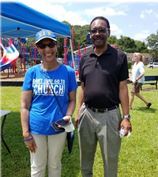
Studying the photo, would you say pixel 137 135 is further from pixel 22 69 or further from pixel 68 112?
pixel 22 69

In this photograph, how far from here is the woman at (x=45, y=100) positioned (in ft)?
10.4

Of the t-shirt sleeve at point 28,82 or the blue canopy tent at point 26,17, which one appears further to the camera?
the blue canopy tent at point 26,17

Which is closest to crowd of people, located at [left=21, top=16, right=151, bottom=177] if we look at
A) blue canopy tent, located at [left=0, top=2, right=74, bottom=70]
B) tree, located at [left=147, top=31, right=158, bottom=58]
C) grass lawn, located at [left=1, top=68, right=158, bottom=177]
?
grass lawn, located at [left=1, top=68, right=158, bottom=177]

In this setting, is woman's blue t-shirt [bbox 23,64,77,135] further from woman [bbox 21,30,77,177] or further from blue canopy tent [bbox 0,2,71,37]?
blue canopy tent [bbox 0,2,71,37]

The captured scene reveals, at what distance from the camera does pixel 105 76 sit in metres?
3.22

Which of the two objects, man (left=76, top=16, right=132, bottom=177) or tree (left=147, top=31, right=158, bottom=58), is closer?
man (left=76, top=16, right=132, bottom=177)

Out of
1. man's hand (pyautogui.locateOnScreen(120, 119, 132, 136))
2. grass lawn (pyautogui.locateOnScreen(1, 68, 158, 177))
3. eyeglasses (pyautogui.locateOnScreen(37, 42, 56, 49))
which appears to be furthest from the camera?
grass lawn (pyautogui.locateOnScreen(1, 68, 158, 177))

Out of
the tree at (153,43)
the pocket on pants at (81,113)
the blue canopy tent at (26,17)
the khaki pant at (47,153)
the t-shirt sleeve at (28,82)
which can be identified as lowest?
the khaki pant at (47,153)

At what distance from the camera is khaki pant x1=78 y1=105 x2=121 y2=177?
131 inches

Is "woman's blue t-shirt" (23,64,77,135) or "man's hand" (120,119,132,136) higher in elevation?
"woman's blue t-shirt" (23,64,77,135)

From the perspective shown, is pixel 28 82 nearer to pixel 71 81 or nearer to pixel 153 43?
pixel 71 81

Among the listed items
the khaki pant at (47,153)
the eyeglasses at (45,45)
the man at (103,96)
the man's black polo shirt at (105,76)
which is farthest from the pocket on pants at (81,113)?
the eyeglasses at (45,45)

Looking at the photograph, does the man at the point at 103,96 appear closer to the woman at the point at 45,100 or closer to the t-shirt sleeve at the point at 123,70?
the t-shirt sleeve at the point at 123,70

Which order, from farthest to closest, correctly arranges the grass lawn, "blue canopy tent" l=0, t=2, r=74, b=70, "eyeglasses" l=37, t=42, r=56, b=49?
"blue canopy tent" l=0, t=2, r=74, b=70, the grass lawn, "eyeglasses" l=37, t=42, r=56, b=49
